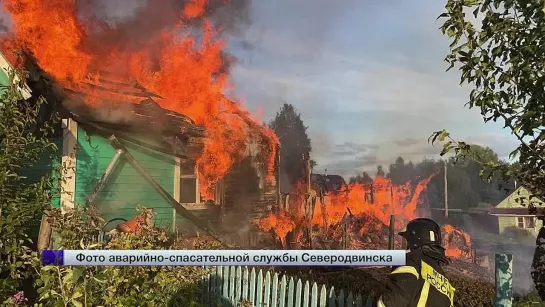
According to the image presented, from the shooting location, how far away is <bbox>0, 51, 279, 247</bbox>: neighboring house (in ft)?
29.3

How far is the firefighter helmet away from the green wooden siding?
7.53 meters

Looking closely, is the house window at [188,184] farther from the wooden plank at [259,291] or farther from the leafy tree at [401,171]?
the leafy tree at [401,171]

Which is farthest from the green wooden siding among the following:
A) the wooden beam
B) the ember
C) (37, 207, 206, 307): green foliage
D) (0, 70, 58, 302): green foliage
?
the ember

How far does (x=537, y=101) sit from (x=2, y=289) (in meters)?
6.20

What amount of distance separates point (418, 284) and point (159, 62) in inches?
398

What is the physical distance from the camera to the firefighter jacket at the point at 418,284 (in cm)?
288

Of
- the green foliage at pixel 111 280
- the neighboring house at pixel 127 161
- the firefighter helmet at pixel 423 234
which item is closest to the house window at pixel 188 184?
the neighboring house at pixel 127 161

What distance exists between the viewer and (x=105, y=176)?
Result: 930 cm

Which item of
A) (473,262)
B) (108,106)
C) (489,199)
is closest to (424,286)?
(108,106)

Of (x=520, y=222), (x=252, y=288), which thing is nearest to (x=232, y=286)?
(x=252, y=288)

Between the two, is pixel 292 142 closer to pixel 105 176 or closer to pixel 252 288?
pixel 105 176

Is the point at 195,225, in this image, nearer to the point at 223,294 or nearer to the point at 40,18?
the point at 223,294
